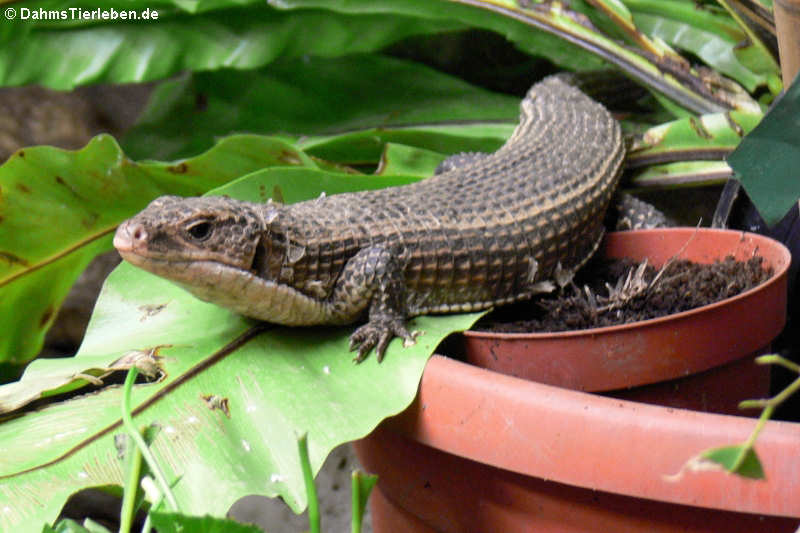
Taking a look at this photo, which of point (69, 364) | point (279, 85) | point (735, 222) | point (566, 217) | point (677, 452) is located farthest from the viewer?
point (279, 85)

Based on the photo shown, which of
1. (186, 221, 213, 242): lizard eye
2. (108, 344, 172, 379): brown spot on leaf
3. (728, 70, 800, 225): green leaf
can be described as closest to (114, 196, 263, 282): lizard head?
(186, 221, 213, 242): lizard eye

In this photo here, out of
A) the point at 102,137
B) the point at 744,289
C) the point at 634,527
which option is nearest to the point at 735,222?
Result: the point at 744,289

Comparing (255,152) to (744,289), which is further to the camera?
(255,152)

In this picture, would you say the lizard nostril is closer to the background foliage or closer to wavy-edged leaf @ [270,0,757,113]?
the background foliage

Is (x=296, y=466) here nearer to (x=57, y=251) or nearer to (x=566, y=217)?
(x=566, y=217)

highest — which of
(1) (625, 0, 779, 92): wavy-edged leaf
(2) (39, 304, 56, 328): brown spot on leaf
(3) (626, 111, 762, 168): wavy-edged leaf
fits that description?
(1) (625, 0, 779, 92): wavy-edged leaf
